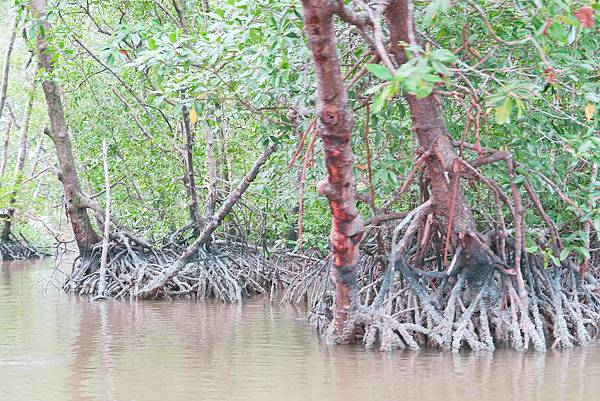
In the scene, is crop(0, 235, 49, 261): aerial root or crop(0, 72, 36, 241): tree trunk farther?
crop(0, 235, 49, 261): aerial root

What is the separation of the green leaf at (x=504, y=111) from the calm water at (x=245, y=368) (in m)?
1.67

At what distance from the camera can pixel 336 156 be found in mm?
5422

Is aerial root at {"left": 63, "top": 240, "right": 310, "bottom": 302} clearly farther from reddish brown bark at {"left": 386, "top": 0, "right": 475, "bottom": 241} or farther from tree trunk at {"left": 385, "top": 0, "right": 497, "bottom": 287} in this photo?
reddish brown bark at {"left": 386, "top": 0, "right": 475, "bottom": 241}

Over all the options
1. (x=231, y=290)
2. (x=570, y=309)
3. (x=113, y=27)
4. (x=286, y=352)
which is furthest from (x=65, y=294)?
(x=570, y=309)

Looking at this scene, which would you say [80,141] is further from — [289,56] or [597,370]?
[597,370]

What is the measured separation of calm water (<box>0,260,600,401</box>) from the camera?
16.4 ft

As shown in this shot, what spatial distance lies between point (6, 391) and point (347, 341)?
2.48m

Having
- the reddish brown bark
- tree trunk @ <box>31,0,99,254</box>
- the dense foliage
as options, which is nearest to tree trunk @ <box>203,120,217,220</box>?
the dense foliage

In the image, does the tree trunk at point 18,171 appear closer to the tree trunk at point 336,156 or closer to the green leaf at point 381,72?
the tree trunk at point 336,156

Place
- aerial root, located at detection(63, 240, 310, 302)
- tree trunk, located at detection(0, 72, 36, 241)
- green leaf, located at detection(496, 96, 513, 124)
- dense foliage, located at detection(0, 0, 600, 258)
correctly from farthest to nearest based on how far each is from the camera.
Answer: tree trunk, located at detection(0, 72, 36, 241), aerial root, located at detection(63, 240, 310, 302), dense foliage, located at detection(0, 0, 600, 258), green leaf, located at detection(496, 96, 513, 124)

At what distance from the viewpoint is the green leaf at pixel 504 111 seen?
13.3 feet

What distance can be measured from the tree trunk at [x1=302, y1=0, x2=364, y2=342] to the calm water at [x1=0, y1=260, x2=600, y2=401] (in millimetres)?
406

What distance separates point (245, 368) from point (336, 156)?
157 centimetres

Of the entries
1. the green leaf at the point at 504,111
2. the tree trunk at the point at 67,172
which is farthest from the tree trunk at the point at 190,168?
the green leaf at the point at 504,111
